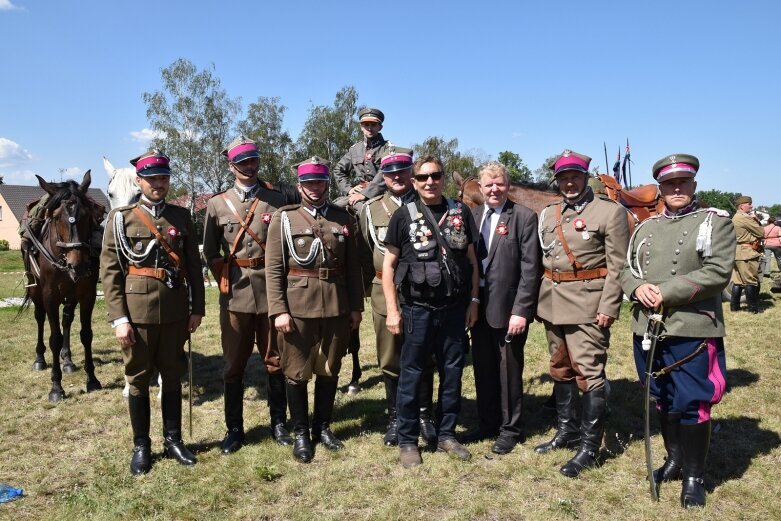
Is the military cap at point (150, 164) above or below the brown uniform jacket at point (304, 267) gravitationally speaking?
above

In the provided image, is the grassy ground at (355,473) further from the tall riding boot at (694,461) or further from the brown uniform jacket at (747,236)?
the brown uniform jacket at (747,236)

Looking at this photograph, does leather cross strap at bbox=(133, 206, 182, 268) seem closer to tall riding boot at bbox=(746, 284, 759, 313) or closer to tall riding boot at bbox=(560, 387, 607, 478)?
tall riding boot at bbox=(560, 387, 607, 478)

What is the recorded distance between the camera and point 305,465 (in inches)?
169

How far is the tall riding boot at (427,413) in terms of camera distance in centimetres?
459

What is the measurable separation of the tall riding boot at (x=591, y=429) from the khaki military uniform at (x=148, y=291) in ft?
10.1

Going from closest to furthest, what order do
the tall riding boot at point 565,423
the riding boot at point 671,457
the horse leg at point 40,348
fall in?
1. the riding boot at point 671,457
2. the tall riding boot at point 565,423
3. the horse leg at point 40,348

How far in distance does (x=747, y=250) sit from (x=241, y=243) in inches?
409

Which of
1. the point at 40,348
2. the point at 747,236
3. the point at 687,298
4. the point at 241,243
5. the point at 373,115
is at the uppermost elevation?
the point at 373,115

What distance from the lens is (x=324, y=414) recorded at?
184 inches

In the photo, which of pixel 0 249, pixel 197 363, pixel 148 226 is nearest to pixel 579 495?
pixel 148 226

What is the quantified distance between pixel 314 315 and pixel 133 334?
1308 millimetres

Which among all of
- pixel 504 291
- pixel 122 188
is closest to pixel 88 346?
pixel 122 188

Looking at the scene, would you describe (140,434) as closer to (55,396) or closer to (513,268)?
(55,396)

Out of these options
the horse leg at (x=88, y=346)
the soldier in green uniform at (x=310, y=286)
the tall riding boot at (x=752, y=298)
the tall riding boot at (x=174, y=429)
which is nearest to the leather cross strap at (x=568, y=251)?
the soldier in green uniform at (x=310, y=286)
